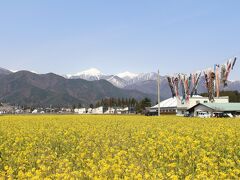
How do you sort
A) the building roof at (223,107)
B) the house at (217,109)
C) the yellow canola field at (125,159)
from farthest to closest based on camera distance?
the building roof at (223,107) < the house at (217,109) < the yellow canola field at (125,159)

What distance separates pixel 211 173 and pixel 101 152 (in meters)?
5.37

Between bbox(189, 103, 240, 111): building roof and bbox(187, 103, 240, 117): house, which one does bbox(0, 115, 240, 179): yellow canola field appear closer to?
bbox(187, 103, 240, 117): house

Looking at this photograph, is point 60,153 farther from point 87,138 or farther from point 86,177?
point 86,177

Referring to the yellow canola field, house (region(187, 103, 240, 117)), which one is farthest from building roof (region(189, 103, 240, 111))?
the yellow canola field

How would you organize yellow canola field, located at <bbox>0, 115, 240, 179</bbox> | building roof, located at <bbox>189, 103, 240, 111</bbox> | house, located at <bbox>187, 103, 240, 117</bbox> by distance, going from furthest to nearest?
building roof, located at <bbox>189, 103, 240, 111</bbox> < house, located at <bbox>187, 103, 240, 117</bbox> < yellow canola field, located at <bbox>0, 115, 240, 179</bbox>

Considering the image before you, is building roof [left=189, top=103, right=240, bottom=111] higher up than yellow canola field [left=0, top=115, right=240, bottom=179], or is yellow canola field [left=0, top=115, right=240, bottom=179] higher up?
building roof [left=189, top=103, right=240, bottom=111]

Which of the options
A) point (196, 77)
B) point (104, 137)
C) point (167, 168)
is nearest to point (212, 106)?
point (196, 77)

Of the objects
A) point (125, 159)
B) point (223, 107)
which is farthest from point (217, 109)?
point (125, 159)

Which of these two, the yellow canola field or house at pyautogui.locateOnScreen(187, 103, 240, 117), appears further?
house at pyautogui.locateOnScreen(187, 103, 240, 117)

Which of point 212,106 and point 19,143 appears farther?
point 212,106

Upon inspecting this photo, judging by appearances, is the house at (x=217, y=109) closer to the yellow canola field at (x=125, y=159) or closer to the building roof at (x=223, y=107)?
the building roof at (x=223, y=107)

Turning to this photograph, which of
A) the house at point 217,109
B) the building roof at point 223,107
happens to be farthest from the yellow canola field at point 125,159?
the building roof at point 223,107

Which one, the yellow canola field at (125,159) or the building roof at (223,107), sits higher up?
the building roof at (223,107)

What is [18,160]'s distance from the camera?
11.3 meters
